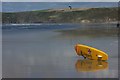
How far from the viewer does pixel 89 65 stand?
3200 cm

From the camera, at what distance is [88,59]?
35219mm

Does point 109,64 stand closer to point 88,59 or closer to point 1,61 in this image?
point 88,59

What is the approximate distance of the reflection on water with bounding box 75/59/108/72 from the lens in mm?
29956

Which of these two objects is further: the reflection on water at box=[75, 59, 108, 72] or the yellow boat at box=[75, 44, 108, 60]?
the yellow boat at box=[75, 44, 108, 60]

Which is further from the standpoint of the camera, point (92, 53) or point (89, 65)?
point (92, 53)

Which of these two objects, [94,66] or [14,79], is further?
[94,66]

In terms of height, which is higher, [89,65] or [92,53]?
[92,53]

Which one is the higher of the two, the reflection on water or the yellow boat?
the yellow boat

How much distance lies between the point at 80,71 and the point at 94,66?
2680 millimetres

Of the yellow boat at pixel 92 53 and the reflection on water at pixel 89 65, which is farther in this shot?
the yellow boat at pixel 92 53

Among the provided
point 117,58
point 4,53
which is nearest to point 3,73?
point 117,58

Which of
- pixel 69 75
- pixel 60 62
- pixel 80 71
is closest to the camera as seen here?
pixel 69 75

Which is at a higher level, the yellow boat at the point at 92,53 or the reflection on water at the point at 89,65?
the yellow boat at the point at 92,53

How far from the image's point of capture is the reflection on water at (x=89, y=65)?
2996cm
